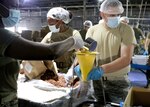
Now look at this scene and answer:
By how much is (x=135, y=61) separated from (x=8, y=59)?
3248mm

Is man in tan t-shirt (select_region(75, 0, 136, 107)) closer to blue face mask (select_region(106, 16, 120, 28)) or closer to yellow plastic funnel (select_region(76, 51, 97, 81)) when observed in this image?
blue face mask (select_region(106, 16, 120, 28))

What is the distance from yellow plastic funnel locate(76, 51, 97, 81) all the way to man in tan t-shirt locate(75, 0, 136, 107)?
27 cm

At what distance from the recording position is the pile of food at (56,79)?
237cm

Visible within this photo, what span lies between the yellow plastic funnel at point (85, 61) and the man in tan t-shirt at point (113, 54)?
10.8 inches

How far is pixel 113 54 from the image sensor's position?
79.5 inches

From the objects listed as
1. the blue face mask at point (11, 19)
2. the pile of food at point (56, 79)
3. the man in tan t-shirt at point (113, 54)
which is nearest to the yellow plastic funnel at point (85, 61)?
the man in tan t-shirt at point (113, 54)

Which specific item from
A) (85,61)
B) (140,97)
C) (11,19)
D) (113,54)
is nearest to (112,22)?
(113,54)

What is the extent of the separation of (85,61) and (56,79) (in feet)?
3.12

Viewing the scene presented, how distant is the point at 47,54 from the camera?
125 centimetres

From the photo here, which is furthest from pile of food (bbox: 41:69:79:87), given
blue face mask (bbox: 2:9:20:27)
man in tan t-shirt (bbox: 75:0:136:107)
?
blue face mask (bbox: 2:9:20:27)

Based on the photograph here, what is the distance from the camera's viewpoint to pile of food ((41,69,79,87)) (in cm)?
237

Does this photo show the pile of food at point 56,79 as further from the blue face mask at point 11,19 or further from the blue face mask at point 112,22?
the blue face mask at point 11,19

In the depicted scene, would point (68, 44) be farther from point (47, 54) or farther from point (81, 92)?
point (81, 92)

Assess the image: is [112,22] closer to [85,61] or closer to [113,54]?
[113,54]
